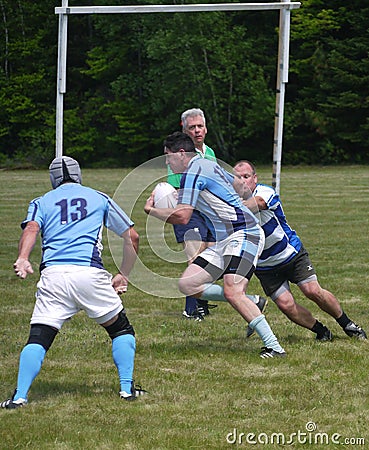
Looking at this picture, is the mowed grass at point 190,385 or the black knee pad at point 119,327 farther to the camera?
the black knee pad at point 119,327

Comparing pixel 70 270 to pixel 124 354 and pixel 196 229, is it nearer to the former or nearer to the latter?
pixel 124 354

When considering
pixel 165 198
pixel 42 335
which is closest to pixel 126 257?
pixel 42 335

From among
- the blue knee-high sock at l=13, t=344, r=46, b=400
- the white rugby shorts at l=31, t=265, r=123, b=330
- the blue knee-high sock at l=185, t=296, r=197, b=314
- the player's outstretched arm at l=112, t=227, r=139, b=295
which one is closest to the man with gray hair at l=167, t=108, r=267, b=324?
the blue knee-high sock at l=185, t=296, r=197, b=314

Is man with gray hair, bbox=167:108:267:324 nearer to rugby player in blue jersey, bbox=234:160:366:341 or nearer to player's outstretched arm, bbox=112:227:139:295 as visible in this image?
rugby player in blue jersey, bbox=234:160:366:341

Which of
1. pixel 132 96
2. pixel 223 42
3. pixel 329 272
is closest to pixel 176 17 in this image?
pixel 223 42

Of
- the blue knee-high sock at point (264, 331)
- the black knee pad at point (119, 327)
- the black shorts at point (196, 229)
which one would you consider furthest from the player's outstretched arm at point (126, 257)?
the black shorts at point (196, 229)

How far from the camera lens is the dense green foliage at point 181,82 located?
46.9m

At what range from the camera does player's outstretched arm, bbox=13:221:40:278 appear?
17.3ft

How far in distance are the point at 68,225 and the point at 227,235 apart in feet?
5.56

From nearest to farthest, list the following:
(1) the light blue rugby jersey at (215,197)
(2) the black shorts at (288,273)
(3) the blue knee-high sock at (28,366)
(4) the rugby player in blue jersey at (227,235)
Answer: (3) the blue knee-high sock at (28,366) → (1) the light blue rugby jersey at (215,197) → (4) the rugby player in blue jersey at (227,235) → (2) the black shorts at (288,273)

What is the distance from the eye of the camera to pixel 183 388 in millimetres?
6027

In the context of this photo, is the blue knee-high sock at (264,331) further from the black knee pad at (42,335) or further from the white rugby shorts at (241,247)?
the black knee pad at (42,335)

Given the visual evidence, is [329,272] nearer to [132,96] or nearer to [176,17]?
[176,17]

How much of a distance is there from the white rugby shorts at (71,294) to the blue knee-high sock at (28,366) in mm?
174
